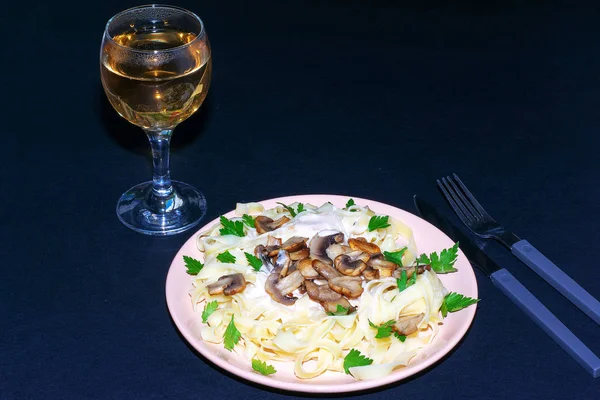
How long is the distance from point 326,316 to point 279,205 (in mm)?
469

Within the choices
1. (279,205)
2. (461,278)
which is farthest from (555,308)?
(279,205)

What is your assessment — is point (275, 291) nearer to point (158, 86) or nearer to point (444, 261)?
point (444, 261)

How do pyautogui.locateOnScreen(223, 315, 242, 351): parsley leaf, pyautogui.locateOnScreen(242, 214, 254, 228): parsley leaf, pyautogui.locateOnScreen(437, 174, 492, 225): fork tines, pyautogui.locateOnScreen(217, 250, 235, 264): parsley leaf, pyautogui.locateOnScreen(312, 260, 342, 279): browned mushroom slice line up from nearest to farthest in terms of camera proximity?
pyautogui.locateOnScreen(223, 315, 242, 351): parsley leaf → pyautogui.locateOnScreen(312, 260, 342, 279): browned mushroom slice → pyautogui.locateOnScreen(217, 250, 235, 264): parsley leaf → pyautogui.locateOnScreen(242, 214, 254, 228): parsley leaf → pyautogui.locateOnScreen(437, 174, 492, 225): fork tines

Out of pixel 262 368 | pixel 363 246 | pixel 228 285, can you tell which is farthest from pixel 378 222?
pixel 262 368

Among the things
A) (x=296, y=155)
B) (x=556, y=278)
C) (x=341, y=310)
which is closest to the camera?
(x=341, y=310)

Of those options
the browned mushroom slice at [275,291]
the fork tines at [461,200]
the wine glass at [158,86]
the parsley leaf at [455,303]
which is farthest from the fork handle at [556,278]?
the wine glass at [158,86]

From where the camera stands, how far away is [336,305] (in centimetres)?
195

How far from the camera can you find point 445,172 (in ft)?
8.55

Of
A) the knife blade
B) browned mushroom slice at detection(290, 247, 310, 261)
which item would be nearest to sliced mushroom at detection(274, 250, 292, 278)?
browned mushroom slice at detection(290, 247, 310, 261)

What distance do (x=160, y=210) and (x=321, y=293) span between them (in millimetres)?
660

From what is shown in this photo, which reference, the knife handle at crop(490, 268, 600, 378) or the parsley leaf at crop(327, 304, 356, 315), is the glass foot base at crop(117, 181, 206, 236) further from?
the knife handle at crop(490, 268, 600, 378)

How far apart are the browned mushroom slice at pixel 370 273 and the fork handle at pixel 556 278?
15.9 inches

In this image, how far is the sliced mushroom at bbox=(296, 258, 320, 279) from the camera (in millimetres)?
2027

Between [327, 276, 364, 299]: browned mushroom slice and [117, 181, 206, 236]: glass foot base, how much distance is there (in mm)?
551
